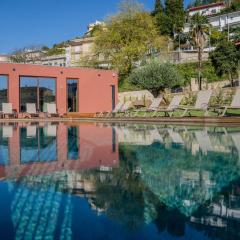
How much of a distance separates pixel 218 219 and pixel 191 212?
227 millimetres

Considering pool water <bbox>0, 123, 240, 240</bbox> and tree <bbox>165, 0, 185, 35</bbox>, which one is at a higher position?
tree <bbox>165, 0, 185, 35</bbox>

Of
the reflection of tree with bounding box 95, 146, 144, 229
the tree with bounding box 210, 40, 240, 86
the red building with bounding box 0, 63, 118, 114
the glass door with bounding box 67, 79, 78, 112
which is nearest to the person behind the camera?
the reflection of tree with bounding box 95, 146, 144, 229

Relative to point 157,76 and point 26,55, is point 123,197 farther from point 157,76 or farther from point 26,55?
point 26,55

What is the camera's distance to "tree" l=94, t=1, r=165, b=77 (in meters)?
38.3

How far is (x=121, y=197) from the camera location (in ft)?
10.1

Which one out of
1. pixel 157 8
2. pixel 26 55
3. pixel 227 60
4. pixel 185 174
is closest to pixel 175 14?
pixel 157 8

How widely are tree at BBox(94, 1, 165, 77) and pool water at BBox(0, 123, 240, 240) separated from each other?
33.5 metres

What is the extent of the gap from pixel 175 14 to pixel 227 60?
2162 centimetres

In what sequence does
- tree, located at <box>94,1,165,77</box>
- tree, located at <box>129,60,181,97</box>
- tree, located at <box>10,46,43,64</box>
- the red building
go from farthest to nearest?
1. tree, located at <box>10,46,43,64</box>
2. tree, located at <box>94,1,165,77</box>
3. tree, located at <box>129,60,181,97</box>
4. the red building

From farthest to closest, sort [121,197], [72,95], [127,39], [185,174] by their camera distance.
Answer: [127,39], [72,95], [185,174], [121,197]

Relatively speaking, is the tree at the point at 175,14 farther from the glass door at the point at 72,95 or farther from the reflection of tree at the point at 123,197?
the reflection of tree at the point at 123,197

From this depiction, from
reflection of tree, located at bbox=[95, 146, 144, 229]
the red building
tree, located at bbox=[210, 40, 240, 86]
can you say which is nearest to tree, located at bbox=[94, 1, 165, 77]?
tree, located at bbox=[210, 40, 240, 86]

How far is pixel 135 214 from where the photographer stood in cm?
262

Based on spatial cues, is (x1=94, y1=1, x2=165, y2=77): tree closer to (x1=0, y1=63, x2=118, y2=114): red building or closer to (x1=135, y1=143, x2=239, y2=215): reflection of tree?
(x1=0, y1=63, x2=118, y2=114): red building
